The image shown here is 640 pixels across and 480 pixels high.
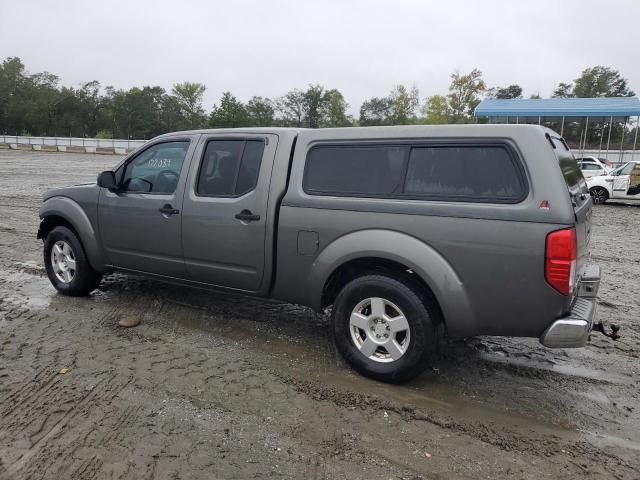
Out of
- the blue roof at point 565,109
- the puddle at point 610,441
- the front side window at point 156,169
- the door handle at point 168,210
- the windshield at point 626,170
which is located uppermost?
the blue roof at point 565,109

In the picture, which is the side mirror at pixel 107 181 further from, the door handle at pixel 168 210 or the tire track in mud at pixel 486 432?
the tire track in mud at pixel 486 432

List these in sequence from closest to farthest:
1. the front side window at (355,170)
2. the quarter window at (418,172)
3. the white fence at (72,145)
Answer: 1. the quarter window at (418,172)
2. the front side window at (355,170)
3. the white fence at (72,145)

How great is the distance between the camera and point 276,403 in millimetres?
3441

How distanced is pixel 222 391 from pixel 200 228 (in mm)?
1567

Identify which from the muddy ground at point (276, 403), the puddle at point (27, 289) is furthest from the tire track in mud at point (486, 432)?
the puddle at point (27, 289)

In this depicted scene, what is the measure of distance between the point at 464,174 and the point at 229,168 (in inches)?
83.2

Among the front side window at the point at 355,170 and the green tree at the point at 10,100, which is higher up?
the green tree at the point at 10,100

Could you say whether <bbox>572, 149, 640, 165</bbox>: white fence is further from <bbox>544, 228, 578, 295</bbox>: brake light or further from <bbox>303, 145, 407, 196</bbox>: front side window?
<bbox>544, 228, 578, 295</bbox>: brake light

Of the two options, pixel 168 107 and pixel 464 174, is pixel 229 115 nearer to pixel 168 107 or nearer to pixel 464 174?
pixel 168 107

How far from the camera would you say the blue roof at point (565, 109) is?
115ft

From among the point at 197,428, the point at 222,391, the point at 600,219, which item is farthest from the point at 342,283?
the point at 600,219

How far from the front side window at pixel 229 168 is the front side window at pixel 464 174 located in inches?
56.1

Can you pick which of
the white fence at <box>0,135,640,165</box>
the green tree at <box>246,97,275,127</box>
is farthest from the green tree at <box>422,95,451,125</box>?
the white fence at <box>0,135,640,165</box>

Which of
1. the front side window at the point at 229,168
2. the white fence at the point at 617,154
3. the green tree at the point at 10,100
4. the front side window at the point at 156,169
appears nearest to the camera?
the front side window at the point at 229,168
